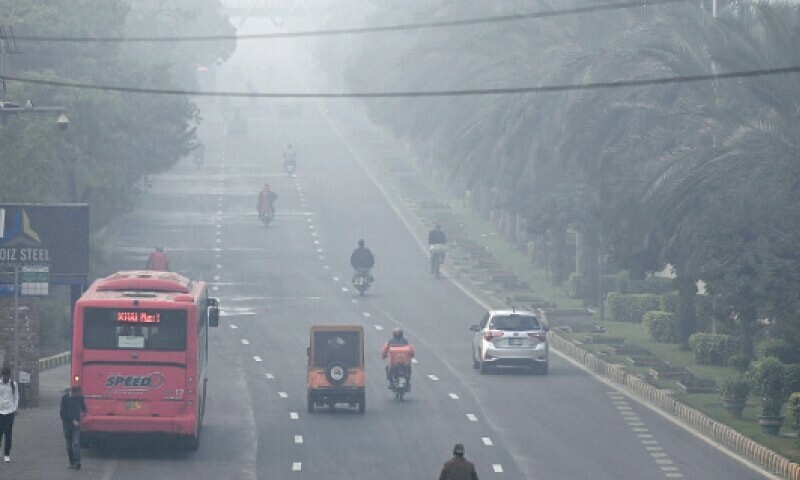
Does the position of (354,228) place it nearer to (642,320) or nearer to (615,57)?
(642,320)

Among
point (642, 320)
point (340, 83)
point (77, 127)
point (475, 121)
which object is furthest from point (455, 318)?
point (340, 83)

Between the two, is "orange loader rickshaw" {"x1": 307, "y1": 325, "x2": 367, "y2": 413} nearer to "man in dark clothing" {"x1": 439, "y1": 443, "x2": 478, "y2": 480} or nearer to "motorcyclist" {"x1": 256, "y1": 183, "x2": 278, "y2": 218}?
"man in dark clothing" {"x1": 439, "y1": 443, "x2": 478, "y2": 480}

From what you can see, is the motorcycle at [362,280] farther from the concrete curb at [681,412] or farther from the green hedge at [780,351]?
the green hedge at [780,351]

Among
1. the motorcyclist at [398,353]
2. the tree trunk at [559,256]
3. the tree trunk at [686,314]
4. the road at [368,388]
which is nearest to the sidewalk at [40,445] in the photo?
the road at [368,388]

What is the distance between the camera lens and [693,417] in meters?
37.0

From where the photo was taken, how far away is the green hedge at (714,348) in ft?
156

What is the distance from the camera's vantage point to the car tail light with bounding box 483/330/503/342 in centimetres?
4459

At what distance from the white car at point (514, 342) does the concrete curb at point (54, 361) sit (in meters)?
11.1

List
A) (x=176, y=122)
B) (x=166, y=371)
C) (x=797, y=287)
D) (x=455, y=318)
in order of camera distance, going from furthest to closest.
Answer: (x=176, y=122), (x=455, y=318), (x=797, y=287), (x=166, y=371)

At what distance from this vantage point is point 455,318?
5747 centimetres

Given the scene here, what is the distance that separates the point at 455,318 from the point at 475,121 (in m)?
10.2

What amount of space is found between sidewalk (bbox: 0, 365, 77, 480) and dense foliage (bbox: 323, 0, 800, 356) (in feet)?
50.4

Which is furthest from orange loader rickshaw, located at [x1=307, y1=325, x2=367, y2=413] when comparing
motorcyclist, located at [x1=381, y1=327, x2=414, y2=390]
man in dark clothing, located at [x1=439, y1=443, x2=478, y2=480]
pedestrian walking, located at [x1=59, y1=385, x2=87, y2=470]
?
man in dark clothing, located at [x1=439, y1=443, x2=478, y2=480]

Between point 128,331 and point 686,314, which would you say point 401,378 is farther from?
point 686,314
